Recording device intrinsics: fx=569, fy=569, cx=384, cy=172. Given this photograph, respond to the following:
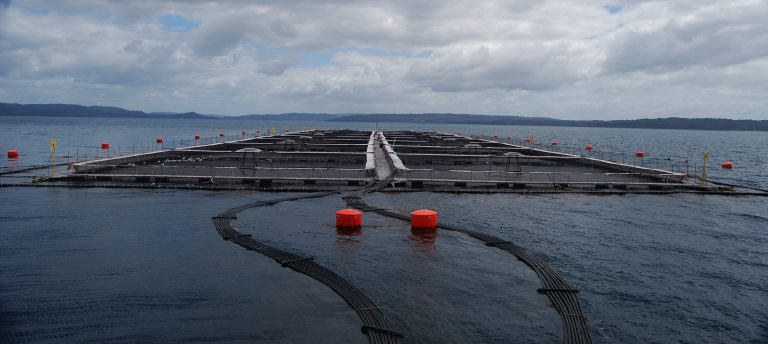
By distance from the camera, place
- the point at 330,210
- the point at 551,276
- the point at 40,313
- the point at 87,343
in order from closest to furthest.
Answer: the point at 87,343 → the point at 40,313 → the point at 551,276 → the point at 330,210

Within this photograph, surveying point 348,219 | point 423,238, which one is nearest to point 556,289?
point 423,238

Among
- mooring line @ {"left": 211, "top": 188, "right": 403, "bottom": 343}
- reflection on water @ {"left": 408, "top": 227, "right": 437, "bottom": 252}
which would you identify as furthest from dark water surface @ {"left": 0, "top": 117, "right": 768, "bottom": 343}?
mooring line @ {"left": 211, "top": 188, "right": 403, "bottom": 343}

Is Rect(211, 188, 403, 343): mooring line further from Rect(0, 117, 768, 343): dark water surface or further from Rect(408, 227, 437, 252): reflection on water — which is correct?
Rect(408, 227, 437, 252): reflection on water

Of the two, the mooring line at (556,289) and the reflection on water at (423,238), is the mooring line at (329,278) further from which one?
the reflection on water at (423,238)

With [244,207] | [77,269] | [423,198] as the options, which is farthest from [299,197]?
[77,269]

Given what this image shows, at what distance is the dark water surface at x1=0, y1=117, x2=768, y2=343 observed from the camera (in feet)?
52.3

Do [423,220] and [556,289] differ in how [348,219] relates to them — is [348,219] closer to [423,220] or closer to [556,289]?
[423,220]

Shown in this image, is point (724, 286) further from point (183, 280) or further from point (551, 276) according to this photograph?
point (183, 280)

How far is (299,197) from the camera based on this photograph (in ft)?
128

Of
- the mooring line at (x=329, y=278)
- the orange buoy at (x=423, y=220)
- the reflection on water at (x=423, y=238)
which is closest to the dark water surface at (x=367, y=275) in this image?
the reflection on water at (x=423, y=238)

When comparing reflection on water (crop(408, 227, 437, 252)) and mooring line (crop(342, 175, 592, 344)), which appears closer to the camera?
mooring line (crop(342, 175, 592, 344))

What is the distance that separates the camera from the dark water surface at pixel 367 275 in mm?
15938

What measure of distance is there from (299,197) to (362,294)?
2133 centimetres

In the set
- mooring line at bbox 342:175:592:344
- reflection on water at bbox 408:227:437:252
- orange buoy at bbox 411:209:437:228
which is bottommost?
mooring line at bbox 342:175:592:344
